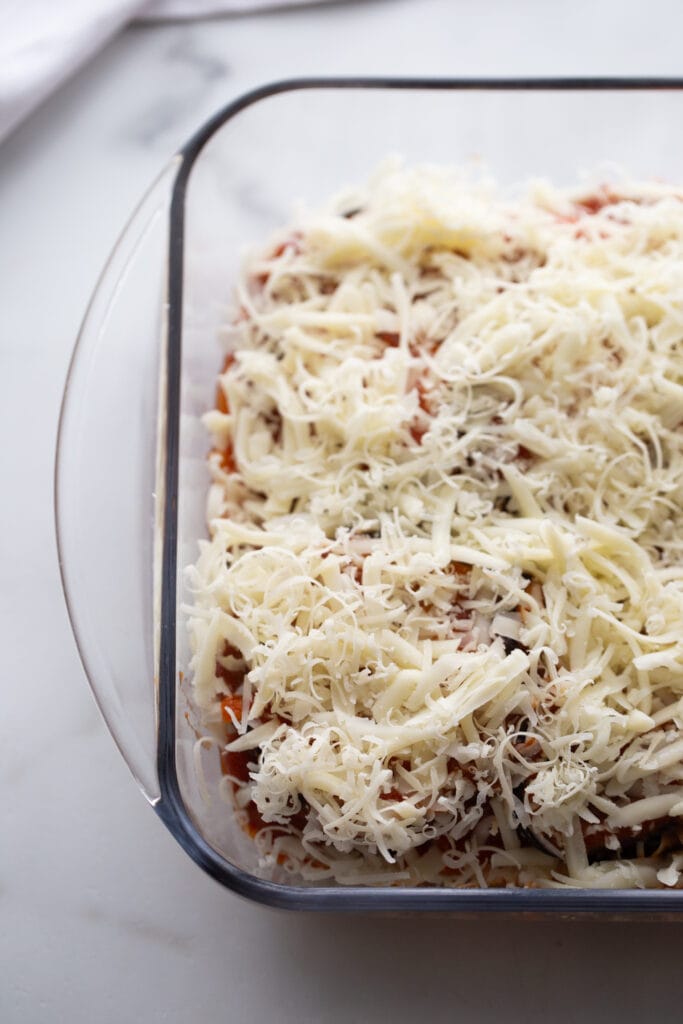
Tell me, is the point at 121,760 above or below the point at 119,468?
below

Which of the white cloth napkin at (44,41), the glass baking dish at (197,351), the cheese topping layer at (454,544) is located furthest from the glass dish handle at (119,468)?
the white cloth napkin at (44,41)

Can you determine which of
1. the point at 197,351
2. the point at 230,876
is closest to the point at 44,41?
the point at 197,351

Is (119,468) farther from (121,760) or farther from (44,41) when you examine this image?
(44,41)

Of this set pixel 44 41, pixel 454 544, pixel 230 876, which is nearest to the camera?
pixel 230 876

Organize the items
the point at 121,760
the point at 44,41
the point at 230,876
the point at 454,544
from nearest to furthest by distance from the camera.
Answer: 1. the point at 230,876
2. the point at 454,544
3. the point at 121,760
4. the point at 44,41

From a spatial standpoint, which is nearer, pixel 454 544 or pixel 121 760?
pixel 454 544

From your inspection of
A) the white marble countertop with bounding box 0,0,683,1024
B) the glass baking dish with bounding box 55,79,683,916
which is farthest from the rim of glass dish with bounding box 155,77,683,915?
the white marble countertop with bounding box 0,0,683,1024

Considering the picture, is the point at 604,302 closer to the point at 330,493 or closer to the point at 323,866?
the point at 330,493
